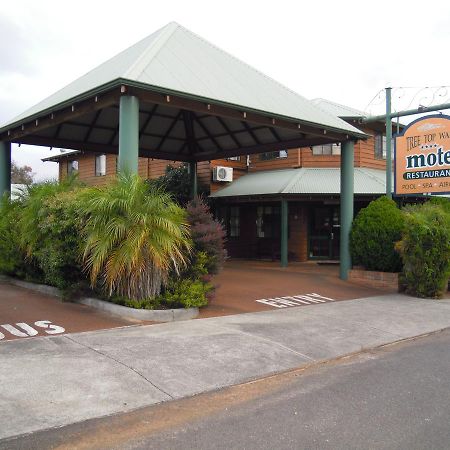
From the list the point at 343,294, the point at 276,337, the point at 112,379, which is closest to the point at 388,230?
the point at 343,294

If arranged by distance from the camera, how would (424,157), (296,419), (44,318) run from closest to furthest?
1. (296,419)
2. (44,318)
3. (424,157)

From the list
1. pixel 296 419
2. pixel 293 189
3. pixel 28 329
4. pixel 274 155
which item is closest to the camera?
pixel 296 419

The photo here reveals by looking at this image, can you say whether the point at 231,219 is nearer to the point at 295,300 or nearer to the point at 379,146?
the point at 379,146

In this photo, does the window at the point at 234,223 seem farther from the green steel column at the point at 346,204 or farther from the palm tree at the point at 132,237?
the palm tree at the point at 132,237

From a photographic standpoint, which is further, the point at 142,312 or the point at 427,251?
the point at 427,251

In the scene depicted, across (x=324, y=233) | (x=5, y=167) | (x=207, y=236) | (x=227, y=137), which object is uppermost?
(x=227, y=137)

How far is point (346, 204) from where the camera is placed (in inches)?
587

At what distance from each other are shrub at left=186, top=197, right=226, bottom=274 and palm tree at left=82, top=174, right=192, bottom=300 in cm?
35

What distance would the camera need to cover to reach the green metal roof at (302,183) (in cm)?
1825

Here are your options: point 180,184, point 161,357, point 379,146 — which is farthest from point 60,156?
point 161,357

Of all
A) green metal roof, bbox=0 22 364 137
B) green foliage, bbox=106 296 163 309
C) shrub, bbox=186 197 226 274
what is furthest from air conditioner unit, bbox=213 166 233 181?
green foliage, bbox=106 296 163 309

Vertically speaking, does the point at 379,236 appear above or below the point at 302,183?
below

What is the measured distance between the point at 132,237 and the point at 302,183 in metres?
11.8

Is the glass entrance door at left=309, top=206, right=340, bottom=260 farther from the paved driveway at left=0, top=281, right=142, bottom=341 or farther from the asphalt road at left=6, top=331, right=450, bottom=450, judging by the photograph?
the asphalt road at left=6, top=331, right=450, bottom=450
